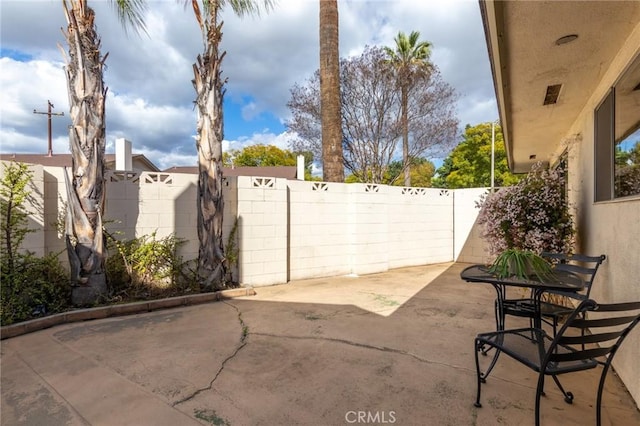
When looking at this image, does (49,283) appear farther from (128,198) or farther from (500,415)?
(500,415)

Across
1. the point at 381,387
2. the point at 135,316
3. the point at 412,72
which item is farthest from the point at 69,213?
the point at 412,72

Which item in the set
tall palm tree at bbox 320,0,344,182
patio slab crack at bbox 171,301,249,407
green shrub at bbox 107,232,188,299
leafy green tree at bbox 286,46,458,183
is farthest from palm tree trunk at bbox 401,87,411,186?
patio slab crack at bbox 171,301,249,407

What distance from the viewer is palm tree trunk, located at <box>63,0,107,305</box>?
14.0 ft

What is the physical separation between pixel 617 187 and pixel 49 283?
6.50 meters

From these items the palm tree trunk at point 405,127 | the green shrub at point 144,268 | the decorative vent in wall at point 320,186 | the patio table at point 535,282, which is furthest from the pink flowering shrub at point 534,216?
the palm tree trunk at point 405,127

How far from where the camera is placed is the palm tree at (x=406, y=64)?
13.8 m

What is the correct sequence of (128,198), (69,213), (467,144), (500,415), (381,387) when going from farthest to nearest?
1. (467,144)
2. (128,198)
3. (69,213)
4. (381,387)
5. (500,415)

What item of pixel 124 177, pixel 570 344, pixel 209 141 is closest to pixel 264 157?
pixel 209 141

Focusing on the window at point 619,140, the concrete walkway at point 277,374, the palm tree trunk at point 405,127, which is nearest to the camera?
the concrete walkway at point 277,374

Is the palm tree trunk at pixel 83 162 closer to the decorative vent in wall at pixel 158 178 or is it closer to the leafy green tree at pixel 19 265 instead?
the leafy green tree at pixel 19 265

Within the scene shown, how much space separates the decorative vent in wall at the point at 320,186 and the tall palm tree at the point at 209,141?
204 centimetres

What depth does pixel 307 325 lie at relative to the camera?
391 cm

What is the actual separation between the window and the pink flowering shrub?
75 cm

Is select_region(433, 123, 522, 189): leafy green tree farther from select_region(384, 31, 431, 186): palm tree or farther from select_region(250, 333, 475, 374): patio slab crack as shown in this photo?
select_region(250, 333, 475, 374): patio slab crack
